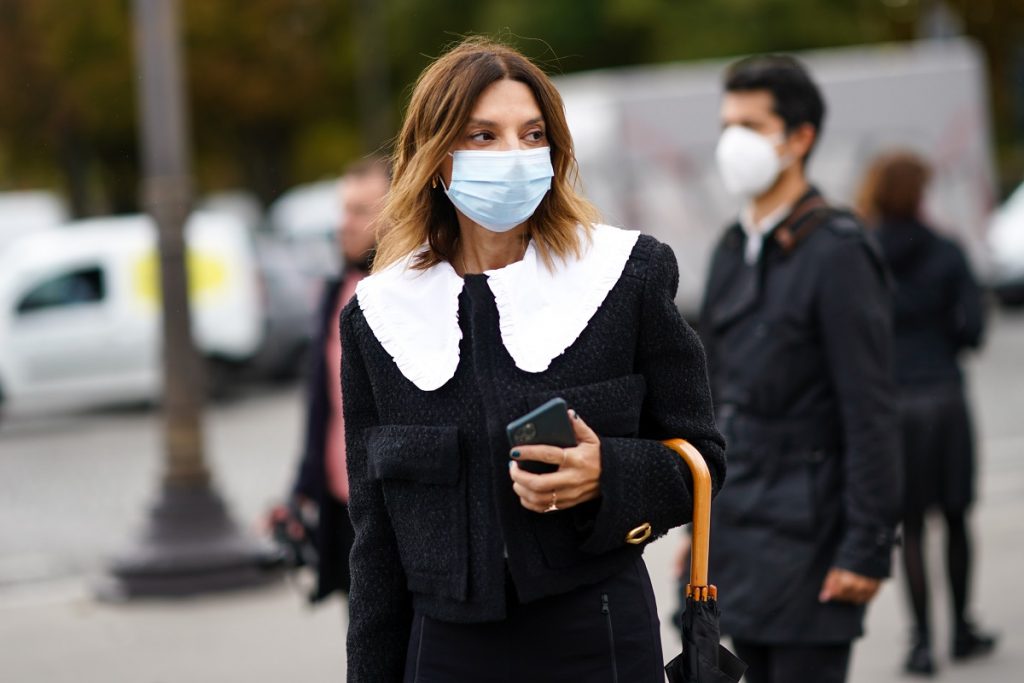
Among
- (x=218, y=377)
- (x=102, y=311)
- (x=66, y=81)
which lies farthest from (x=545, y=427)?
(x=66, y=81)

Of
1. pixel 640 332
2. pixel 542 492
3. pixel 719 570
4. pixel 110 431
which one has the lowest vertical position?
pixel 110 431

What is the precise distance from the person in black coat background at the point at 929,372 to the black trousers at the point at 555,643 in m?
3.75

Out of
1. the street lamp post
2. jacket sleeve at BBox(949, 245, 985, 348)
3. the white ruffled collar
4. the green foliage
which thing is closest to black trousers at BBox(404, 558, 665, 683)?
the white ruffled collar

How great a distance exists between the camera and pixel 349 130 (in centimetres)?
4434

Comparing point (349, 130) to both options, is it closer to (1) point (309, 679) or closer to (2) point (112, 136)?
(2) point (112, 136)

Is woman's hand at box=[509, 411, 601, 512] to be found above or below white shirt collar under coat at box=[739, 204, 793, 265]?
below

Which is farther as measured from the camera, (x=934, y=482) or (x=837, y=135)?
A: (x=837, y=135)

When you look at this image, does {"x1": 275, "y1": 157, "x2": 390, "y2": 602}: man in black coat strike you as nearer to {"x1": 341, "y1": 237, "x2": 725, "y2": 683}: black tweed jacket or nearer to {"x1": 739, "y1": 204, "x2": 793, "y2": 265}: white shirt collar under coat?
{"x1": 739, "y1": 204, "x2": 793, "y2": 265}: white shirt collar under coat

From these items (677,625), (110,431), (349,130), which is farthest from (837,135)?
(349,130)

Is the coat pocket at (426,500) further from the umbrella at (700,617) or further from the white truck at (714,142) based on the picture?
the white truck at (714,142)

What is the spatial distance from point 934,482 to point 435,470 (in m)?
4.10

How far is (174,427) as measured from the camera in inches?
316

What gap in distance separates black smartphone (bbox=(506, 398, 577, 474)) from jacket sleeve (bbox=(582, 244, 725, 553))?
0.35 feet

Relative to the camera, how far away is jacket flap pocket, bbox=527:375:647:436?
97.7 inches
